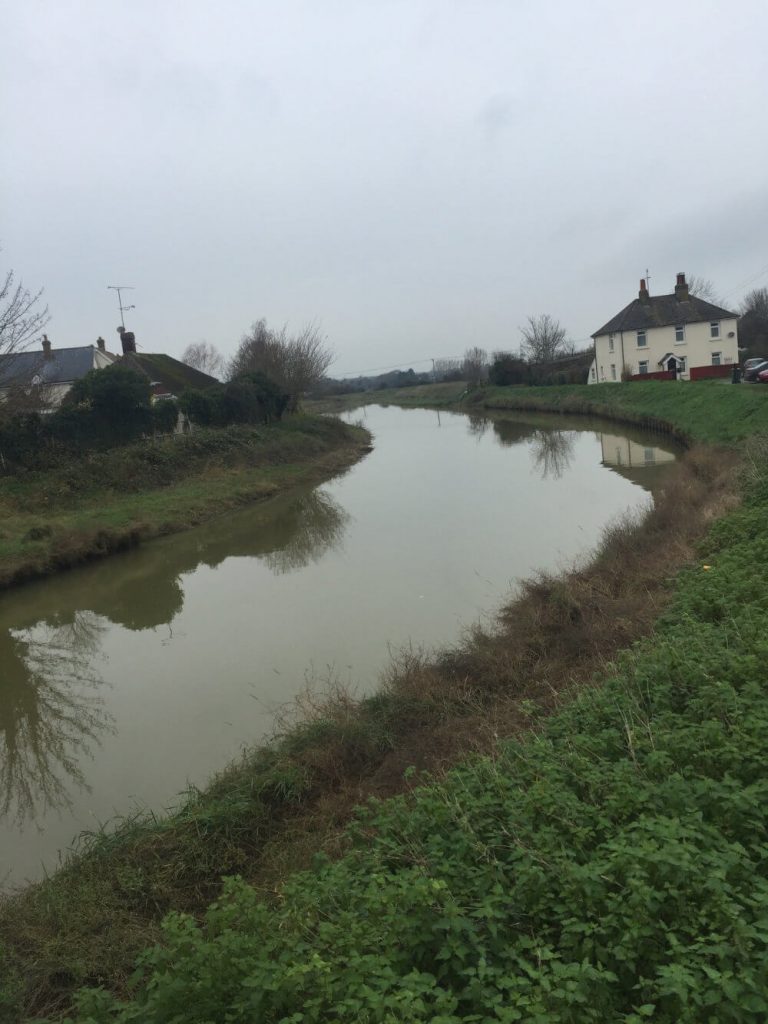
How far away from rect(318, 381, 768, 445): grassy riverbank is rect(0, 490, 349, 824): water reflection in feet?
37.7

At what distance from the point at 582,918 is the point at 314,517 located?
17.0m

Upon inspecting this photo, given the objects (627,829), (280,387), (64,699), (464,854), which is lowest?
(64,699)

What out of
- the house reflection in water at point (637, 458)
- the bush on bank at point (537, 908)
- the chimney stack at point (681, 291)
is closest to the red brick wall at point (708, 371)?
the chimney stack at point (681, 291)

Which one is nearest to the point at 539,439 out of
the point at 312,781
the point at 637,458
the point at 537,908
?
the point at 637,458

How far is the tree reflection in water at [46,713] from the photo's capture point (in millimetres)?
6910

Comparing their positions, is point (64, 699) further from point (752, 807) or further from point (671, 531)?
point (671, 531)

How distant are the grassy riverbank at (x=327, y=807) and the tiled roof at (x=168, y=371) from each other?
27251 mm

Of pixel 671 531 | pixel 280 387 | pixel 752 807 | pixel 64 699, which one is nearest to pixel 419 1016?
pixel 752 807

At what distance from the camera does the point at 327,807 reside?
559cm

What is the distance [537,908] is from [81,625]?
35.5 ft

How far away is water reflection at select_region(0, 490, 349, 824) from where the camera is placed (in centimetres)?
736

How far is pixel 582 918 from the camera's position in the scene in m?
2.91

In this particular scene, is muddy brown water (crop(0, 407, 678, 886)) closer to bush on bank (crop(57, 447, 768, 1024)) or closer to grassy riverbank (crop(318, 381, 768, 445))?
grassy riverbank (crop(318, 381, 768, 445))

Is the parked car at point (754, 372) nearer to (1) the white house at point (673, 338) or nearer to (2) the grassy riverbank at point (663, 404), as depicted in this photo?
(2) the grassy riverbank at point (663, 404)
